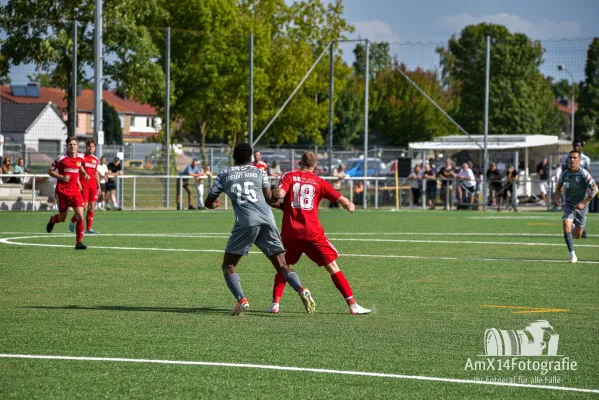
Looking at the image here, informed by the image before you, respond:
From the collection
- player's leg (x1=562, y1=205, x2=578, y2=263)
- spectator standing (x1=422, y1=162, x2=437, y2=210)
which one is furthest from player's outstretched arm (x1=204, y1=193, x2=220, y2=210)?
spectator standing (x1=422, y1=162, x2=437, y2=210)

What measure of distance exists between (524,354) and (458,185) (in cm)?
3320

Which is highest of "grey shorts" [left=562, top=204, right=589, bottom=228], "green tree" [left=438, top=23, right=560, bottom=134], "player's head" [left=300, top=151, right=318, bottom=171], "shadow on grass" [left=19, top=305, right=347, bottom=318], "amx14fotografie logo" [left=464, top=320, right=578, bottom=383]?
"green tree" [left=438, top=23, right=560, bottom=134]

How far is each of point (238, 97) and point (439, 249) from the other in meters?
37.3

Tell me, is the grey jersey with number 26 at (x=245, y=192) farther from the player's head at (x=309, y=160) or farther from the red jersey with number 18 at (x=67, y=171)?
the red jersey with number 18 at (x=67, y=171)

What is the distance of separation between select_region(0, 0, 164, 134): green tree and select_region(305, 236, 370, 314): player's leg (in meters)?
28.5

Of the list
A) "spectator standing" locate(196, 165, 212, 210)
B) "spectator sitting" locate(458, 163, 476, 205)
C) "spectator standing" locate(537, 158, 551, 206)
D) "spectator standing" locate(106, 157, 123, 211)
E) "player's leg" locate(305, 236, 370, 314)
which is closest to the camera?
"player's leg" locate(305, 236, 370, 314)

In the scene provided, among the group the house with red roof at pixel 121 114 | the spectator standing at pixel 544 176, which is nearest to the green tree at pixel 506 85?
the house with red roof at pixel 121 114

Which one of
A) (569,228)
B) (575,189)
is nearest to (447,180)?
(575,189)

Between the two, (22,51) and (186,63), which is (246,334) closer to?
(22,51)

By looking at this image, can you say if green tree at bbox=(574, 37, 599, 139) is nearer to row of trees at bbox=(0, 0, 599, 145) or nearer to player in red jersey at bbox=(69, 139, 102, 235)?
row of trees at bbox=(0, 0, 599, 145)

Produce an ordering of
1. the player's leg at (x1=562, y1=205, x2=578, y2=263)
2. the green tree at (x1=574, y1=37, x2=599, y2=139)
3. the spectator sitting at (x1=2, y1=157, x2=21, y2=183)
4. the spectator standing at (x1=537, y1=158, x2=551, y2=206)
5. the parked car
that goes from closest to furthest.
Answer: the player's leg at (x1=562, y1=205, x2=578, y2=263), the spectator sitting at (x1=2, y1=157, x2=21, y2=183), the spectator standing at (x1=537, y1=158, x2=551, y2=206), the parked car, the green tree at (x1=574, y1=37, x2=599, y2=139)

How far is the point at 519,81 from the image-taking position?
8500 cm

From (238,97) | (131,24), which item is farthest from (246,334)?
(238,97)

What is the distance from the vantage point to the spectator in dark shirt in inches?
1633
